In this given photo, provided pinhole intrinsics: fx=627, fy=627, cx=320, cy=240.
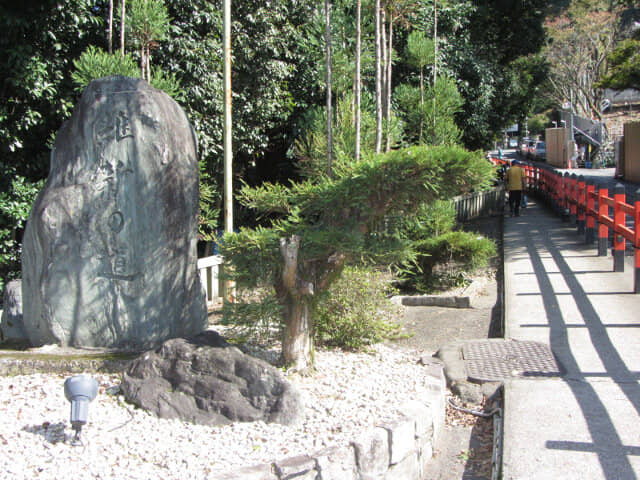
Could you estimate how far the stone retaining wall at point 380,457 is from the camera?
354 cm

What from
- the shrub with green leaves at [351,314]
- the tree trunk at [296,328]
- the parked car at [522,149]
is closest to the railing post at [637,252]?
the shrub with green leaves at [351,314]

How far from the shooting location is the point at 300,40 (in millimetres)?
12719

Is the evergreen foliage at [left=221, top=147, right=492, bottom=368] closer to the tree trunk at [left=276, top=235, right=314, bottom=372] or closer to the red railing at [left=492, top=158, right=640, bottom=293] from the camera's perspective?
the tree trunk at [left=276, top=235, right=314, bottom=372]

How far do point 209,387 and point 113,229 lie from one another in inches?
69.9

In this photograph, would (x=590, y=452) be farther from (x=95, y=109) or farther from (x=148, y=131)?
(x=95, y=109)

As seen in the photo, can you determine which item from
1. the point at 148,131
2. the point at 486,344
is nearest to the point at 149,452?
the point at 148,131

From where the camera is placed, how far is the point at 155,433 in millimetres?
3949

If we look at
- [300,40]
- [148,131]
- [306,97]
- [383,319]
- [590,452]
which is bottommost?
[590,452]

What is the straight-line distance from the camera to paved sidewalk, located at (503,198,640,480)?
13.0 feet

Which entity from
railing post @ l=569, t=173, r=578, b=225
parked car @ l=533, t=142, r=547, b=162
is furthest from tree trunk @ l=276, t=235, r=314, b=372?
parked car @ l=533, t=142, r=547, b=162

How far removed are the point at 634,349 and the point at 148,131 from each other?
4906mm

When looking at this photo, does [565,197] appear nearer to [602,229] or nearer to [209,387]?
[602,229]

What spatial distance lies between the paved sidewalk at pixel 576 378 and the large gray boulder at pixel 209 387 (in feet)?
5.10

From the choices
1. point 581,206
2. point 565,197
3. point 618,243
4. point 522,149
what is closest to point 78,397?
point 618,243
